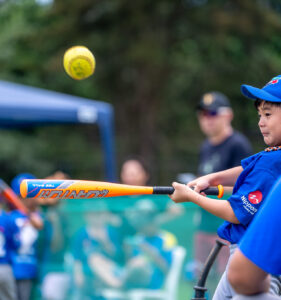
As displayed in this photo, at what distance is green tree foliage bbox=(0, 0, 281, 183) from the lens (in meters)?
18.2

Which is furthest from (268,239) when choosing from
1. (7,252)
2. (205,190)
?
(7,252)

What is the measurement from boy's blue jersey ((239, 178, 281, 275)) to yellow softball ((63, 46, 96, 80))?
1778 mm

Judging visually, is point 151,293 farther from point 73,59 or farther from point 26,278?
point 73,59

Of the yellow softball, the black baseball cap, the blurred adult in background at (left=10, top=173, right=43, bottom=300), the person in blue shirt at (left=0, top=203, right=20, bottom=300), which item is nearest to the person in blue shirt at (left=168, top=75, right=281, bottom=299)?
the yellow softball

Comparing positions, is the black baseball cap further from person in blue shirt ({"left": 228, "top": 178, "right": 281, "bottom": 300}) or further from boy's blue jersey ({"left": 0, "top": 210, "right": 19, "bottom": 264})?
person in blue shirt ({"left": 228, "top": 178, "right": 281, "bottom": 300})

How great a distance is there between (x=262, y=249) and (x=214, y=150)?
350cm

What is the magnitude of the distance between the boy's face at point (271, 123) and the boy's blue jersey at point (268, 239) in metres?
0.60

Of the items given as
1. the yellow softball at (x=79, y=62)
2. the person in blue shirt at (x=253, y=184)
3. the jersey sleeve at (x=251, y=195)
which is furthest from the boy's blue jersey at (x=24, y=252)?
the jersey sleeve at (x=251, y=195)

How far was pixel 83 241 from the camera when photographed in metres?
5.64

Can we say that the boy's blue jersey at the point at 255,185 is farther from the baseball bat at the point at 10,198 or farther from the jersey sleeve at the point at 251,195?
the baseball bat at the point at 10,198

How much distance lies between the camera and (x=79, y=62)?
3.35 m

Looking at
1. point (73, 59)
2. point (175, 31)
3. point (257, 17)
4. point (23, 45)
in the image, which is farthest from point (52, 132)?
point (73, 59)

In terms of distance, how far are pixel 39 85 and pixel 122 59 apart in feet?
15.1

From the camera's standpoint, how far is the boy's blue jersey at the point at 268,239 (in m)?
1.89
